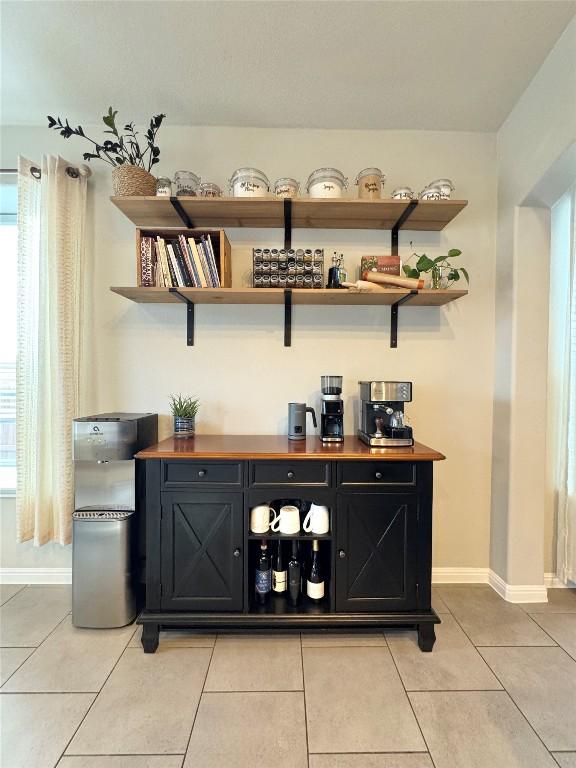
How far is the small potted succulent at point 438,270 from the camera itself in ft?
6.49

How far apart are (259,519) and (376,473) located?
1.90 feet

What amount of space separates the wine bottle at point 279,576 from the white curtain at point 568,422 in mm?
1621

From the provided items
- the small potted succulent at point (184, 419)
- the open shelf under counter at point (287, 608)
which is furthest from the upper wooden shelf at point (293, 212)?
the open shelf under counter at point (287, 608)

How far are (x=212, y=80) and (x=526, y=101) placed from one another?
63.1 inches

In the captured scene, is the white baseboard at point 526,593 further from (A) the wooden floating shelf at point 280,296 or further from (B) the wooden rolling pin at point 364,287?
(B) the wooden rolling pin at point 364,287

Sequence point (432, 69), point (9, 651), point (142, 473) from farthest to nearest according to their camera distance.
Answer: point (142, 473) → point (432, 69) → point (9, 651)

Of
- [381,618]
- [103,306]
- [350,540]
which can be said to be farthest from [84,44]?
[381,618]

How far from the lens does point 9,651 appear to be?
1.69 metres

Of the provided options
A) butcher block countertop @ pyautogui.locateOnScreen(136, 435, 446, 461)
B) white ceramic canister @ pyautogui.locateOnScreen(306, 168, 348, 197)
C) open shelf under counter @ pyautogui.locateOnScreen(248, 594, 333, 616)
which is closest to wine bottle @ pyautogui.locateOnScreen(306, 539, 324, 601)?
open shelf under counter @ pyautogui.locateOnScreen(248, 594, 333, 616)

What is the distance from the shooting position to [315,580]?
1.79 meters

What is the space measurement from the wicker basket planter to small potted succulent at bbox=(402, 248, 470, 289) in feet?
4.75

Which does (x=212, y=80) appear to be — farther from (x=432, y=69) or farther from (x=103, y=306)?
(x=103, y=306)

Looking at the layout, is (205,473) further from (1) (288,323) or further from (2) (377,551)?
(1) (288,323)

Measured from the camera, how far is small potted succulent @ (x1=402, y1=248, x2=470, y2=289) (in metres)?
1.98
